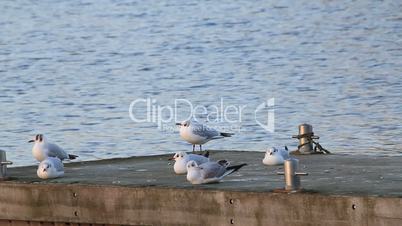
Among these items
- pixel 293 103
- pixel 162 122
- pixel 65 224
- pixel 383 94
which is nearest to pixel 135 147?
pixel 162 122

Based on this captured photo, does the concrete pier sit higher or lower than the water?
lower

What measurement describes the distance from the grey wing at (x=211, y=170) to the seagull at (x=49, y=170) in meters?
1.54

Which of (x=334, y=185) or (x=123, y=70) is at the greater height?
(x=123, y=70)

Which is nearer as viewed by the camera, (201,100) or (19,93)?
(201,100)

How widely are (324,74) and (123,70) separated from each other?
6134mm

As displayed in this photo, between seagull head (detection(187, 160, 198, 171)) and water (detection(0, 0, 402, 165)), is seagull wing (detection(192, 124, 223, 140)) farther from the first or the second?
water (detection(0, 0, 402, 165))

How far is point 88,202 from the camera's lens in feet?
44.9

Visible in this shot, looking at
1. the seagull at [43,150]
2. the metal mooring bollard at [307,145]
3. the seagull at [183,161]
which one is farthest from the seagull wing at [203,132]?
the seagull at [183,161]

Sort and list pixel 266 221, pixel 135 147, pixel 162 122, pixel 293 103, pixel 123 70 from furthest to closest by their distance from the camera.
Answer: pixel 123 70, pixel 293 103, pixel 162 122, pixel 135 147, pixel 266 221

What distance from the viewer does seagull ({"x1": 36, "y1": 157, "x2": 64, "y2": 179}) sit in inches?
574

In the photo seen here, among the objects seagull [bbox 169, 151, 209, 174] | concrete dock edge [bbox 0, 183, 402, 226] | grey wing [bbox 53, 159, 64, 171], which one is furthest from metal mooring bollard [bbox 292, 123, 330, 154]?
concrete dock edge [bbox 0, 183, 402, 226]

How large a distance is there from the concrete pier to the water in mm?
10558

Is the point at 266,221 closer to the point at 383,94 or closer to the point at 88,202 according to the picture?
the point at 88,202

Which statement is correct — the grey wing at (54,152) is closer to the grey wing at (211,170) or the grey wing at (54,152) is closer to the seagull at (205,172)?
the seagull at (205,172)
